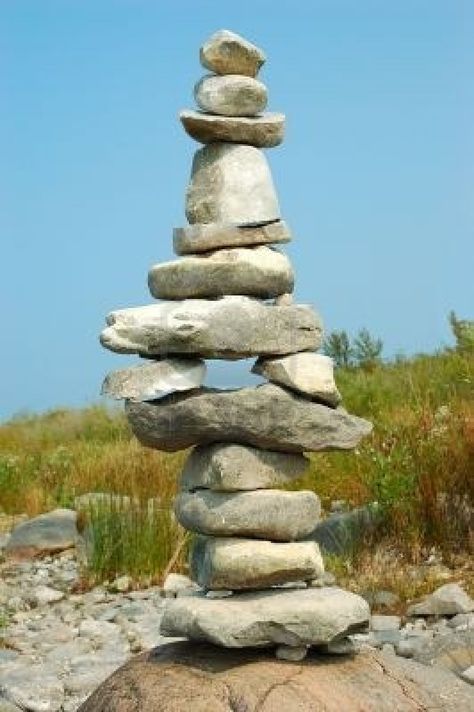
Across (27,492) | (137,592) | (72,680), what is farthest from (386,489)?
(27,492)

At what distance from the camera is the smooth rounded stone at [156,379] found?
564 centimetres

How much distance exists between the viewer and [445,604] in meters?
8.62

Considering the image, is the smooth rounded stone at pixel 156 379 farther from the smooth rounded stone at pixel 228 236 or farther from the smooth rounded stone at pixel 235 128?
the smooth rounded stone at pixel 235 128

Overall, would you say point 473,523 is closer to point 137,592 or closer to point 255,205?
point 137,592

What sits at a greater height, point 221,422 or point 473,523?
point 221,422

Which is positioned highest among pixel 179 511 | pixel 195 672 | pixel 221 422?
pixel 221 422

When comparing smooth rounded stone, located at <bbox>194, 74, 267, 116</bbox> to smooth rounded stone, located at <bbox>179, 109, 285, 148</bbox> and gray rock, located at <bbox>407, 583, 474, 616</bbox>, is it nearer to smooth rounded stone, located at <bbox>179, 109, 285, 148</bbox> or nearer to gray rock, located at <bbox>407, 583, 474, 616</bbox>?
smooth rounded stone, located at <bbox>179, 109, 285, 148</bbox>

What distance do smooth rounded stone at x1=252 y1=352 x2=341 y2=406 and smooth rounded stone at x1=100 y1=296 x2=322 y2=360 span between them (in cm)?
5

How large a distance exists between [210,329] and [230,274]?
27 cm

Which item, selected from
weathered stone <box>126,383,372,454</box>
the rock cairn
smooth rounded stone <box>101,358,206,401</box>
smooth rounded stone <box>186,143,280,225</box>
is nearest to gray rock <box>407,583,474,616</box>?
the rock cairn

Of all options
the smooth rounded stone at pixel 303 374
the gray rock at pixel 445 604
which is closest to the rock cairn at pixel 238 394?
the smooth rounded stone at pixel 303 374

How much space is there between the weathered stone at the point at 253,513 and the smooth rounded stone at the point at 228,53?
5.92ft

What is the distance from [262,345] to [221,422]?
1.17 ft

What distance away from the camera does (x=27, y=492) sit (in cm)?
1400
